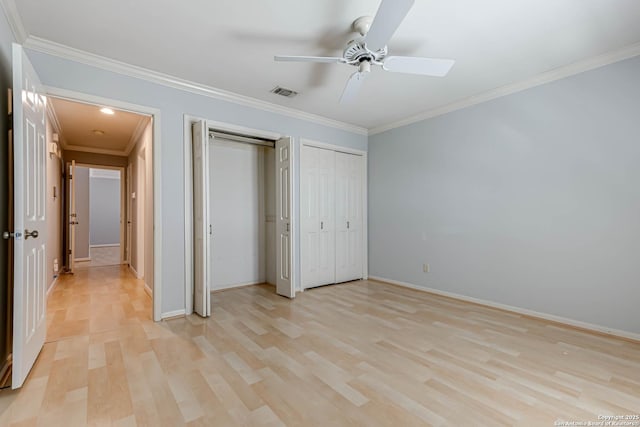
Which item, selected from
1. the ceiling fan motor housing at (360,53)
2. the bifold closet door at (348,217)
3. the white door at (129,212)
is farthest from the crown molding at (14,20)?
the white door at (129,212)

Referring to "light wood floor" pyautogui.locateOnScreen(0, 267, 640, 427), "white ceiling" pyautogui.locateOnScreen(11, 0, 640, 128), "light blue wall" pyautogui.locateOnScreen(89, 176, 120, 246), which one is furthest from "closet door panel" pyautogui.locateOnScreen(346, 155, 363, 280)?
"light blue wall" pyautogui.locateOnScreen(89, 176, 120, 246)

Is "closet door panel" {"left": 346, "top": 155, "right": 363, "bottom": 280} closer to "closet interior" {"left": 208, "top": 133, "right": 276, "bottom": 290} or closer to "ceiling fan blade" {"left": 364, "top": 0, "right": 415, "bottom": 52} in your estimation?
"closet interior" {"left": 208, "top": 133, "right": 276, "bottom": 290}

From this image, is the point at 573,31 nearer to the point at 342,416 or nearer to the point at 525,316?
the point at 525,316

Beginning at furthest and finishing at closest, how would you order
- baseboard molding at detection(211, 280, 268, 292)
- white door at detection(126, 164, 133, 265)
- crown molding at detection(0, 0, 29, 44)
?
1. white door at detection(126, 164, 133, 265)
2. baseboard molding at detection(211, 280, 268, 292)
3. crown molding at detection(0, 0, 29, 44)

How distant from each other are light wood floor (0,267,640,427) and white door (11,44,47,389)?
264 mm

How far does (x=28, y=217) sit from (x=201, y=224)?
1.44m

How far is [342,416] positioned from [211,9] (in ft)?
9.46

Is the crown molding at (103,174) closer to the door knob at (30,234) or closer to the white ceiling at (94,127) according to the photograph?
the white ceiling at (94,127)

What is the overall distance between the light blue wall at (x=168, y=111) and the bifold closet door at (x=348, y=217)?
1.85 metres

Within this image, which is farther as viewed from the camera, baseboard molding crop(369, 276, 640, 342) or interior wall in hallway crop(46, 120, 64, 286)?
interior wall in hallway crop(46, 120, 64, 286)

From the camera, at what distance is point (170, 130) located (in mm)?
3287

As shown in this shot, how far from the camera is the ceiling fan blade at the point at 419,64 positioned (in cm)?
227

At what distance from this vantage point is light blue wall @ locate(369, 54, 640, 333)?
2783mm

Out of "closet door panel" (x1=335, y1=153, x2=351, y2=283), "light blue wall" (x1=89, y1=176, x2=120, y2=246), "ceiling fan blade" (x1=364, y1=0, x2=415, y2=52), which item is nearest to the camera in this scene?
"ceiling fan blade" (x1=364, y1=0, x2=415, y2=52)
